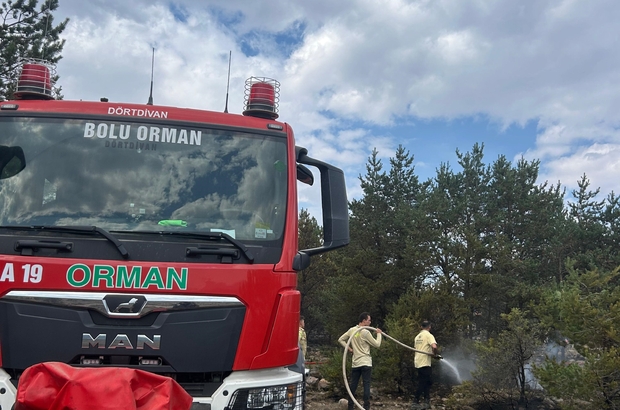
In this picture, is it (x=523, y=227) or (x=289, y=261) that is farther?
(x=523, y=227)

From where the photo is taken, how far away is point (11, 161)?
4.13m

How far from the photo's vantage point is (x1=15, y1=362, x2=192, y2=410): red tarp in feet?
Answer: 9.04

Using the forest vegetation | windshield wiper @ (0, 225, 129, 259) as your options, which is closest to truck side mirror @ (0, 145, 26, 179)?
windshield wiper @ (0, 225, 129, 259)

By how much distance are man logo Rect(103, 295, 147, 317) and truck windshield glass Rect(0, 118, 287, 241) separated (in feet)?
1.72

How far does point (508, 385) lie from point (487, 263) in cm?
1217

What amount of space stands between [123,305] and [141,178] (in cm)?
100

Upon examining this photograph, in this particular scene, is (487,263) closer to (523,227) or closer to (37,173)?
(523,227)

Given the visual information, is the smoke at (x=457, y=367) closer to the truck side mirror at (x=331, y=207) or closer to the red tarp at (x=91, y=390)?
the truck side mirror at (x=331, y=207)

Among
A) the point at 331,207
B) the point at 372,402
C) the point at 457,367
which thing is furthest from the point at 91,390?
the point at 457,367

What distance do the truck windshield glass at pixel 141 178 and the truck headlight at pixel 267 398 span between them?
1.09 metres

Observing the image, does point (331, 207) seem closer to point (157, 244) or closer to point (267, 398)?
point (157, 244)

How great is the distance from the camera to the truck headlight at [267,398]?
376 centimetres

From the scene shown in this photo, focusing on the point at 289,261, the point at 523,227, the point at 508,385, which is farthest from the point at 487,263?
the point at 289,261

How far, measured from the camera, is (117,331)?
12.0 ft
